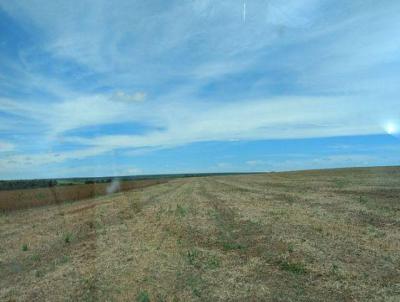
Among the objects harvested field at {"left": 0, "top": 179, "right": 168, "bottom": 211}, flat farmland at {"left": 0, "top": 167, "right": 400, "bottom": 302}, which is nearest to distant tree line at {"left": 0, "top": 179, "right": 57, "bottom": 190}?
harvested field at {"left": 0, "top": 179, "right": 168, "bottom": 211}

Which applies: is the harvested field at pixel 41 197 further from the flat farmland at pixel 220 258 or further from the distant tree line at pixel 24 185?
the distant tree line at pixel 24 185

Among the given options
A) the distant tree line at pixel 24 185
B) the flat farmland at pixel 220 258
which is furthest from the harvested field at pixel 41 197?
the distant tree line at pixel 24 185

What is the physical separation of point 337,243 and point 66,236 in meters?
12.8

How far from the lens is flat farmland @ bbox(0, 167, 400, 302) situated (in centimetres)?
1060

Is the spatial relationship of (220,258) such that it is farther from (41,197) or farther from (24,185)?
(24,185)

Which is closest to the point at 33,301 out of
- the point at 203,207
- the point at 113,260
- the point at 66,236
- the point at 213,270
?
the point at 113,260

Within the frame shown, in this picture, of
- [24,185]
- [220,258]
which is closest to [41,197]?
[220,258]

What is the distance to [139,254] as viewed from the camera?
1506cm

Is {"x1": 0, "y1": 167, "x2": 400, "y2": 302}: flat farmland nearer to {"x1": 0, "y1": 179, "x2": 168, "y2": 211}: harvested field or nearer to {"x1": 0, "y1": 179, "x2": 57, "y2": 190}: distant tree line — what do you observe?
{"x1": 0, "y1": 179, "x2": 168, "y2": 211}: harvested field

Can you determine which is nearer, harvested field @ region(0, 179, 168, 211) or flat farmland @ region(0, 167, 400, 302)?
flat farmland @ region(0, 167, 400, 302)

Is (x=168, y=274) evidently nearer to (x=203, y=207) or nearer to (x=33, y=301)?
(x=33, y=301)

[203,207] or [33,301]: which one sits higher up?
[203,207]

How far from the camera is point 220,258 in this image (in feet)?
44.8

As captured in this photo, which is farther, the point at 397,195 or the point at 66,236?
the point at 397,195
